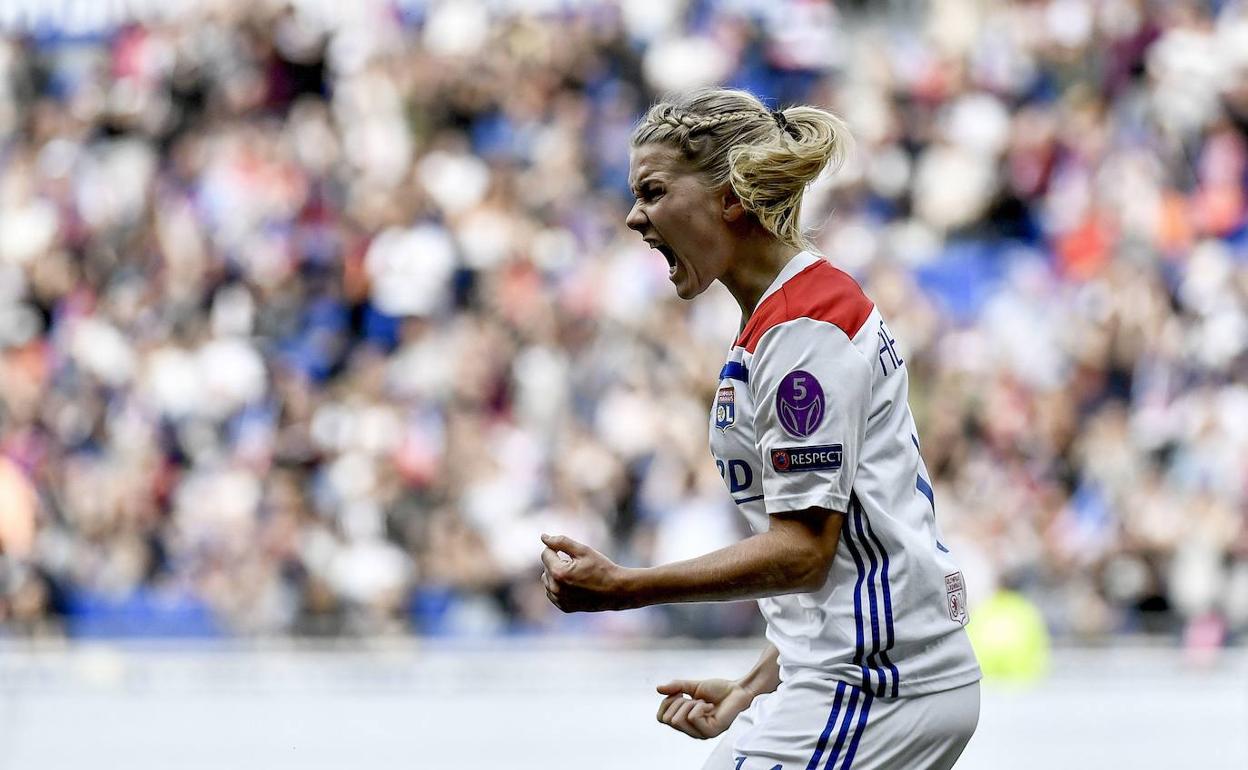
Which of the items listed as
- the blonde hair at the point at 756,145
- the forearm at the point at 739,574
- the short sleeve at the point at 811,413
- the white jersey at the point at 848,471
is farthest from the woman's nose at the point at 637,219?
the forearm at the point at 739,574

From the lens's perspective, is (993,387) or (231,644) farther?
(993,387)

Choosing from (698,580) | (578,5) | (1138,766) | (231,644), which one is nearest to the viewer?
(698,580)

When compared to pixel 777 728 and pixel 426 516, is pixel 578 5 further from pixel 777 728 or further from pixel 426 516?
pixel 777 728

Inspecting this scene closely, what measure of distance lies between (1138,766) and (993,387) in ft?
12.2

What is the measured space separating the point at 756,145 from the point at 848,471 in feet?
2.10

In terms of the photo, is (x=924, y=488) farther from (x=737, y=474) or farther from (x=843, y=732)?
(x=843, y=732)

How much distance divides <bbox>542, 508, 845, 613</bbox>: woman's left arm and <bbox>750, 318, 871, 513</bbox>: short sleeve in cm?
4

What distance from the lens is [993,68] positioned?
1253 centimetres

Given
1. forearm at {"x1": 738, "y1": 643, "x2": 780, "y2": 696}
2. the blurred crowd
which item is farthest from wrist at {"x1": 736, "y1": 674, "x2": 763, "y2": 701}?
the blurred crowd

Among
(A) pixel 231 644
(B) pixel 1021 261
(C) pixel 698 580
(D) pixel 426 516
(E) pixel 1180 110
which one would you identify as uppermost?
(E) pixel 1180 110

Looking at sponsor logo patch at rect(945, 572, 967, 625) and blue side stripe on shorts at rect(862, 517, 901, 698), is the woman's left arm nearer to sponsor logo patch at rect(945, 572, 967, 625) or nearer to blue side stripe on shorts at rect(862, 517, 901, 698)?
blue side stripe on shorts at rect(862, 517, 901, 698)

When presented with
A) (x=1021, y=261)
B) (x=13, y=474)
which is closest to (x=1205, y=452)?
(x=1021, y=261)

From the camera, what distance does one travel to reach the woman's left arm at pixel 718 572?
312cm

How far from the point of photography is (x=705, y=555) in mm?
3184
